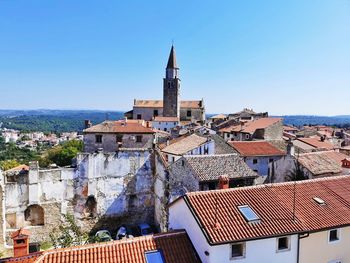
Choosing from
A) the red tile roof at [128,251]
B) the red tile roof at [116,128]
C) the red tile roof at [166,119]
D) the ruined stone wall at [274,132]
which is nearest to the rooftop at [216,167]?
the red tile roof at [128,251]

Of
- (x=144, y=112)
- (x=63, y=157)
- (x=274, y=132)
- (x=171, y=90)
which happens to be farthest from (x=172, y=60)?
(x=274, y=132)

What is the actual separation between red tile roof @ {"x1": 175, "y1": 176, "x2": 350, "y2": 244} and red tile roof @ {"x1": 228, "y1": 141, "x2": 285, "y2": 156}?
2048 centimetres

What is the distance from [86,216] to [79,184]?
3.90m

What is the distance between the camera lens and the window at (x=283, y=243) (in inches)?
605

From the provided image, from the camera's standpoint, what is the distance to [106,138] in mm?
46031

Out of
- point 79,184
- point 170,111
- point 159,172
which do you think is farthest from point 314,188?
point 170,111

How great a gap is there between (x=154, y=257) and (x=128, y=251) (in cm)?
127

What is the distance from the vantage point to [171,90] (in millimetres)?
107938

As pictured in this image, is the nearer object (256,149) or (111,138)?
(256,149)

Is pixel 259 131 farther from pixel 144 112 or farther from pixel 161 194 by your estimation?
pixel 144 112

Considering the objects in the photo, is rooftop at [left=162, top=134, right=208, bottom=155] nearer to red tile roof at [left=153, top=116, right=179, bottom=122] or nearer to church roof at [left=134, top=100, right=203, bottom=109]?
red tile roof at [left=153, top=116, right=179, bottom=122]

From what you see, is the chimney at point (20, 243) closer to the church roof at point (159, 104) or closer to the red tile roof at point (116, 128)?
the red tile roof at point (116, 128)

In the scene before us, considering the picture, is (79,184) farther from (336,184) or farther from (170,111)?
(170,111)

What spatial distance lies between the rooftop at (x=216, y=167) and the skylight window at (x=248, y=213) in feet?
35.2
